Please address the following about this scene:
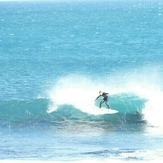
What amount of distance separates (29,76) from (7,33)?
71.3 meters

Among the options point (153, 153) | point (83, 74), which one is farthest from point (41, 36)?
point (153, 153)

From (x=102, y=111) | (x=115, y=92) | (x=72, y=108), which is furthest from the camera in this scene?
(x=115, y=92)

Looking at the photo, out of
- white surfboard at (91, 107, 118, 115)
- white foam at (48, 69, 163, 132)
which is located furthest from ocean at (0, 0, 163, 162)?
white surfboard at (91, 107, 118, 115)

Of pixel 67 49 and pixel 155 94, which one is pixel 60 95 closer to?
pixel 155 94

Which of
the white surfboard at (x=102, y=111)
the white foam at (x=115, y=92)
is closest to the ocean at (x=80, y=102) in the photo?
the white foam at (x=115, y=92)

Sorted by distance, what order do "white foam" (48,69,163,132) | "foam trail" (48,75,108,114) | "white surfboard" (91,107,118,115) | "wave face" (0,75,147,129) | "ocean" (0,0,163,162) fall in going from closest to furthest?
"ocean" (0,0,163,162)
"wave face" (0,75,147,129)
"white surfboard" (91,107,118,115)
"white foam" (48,69,163,132)
"foam trail" (48,75,108,114)

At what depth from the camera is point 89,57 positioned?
3563 inches

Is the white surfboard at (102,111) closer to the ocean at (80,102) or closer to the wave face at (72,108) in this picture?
the wave face at (72,108)

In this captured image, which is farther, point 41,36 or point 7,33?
point 7,33

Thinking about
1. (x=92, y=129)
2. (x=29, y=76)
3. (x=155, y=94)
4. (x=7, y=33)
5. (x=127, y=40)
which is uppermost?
(x=7, y=33)

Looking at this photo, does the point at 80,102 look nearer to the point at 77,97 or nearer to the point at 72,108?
the point at 72,108

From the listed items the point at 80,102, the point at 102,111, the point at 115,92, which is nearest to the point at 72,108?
the point at 80,102

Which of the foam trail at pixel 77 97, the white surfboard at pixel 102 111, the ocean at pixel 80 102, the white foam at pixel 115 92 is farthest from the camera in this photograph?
the foam trail at pixel 77 97

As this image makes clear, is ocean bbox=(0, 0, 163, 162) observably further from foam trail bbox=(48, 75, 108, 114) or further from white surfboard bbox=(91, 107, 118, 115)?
white surfboard bbox=(91, 107, 118, 115)
